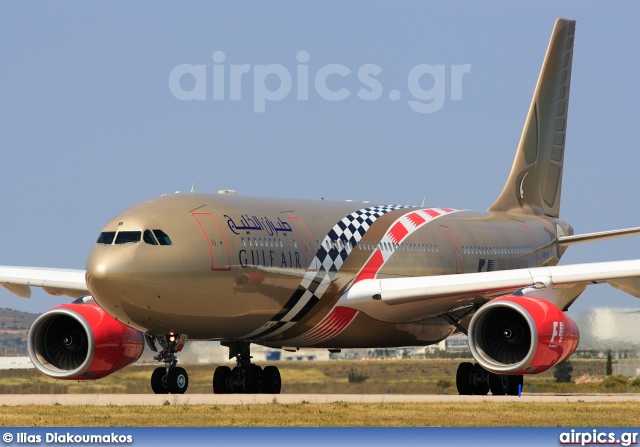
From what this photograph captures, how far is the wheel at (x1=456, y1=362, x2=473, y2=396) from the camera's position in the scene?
26.2 metres

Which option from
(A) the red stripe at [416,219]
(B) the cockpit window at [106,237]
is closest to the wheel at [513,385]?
(A) the red stripe at [416,219]

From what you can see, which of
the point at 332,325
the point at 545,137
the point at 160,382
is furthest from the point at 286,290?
the point at 545,137

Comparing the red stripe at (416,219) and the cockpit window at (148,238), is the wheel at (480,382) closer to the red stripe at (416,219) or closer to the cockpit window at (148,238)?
the red stripe at (416,219)

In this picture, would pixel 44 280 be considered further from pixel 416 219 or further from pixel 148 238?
pixel 416 219

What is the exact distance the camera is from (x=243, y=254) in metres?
21.7

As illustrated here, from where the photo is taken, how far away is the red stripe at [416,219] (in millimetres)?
27281

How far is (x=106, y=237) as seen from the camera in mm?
20703

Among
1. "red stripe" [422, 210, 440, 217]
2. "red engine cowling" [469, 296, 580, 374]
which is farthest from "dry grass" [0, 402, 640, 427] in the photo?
"red stripe" [422, 210, 440, 217]

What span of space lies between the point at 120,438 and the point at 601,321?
56.9 feet

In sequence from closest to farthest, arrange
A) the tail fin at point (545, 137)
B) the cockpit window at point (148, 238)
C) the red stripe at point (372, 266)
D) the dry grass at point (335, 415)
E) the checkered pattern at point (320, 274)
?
1. the dry grass at point (335, 415)
2. the cockpit window at point (148, 238)
3. the checkered pattern at point (320, 274)
4. the red stripe at point (372, 266)
5. the tail fin at point (545, 137)

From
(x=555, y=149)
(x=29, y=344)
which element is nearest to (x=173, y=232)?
(x=29, y=344)

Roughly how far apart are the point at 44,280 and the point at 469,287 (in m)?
7.70

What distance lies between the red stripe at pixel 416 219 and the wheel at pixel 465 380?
3034 mm

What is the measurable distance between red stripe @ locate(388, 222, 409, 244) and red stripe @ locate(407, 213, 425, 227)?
1.95 feet
